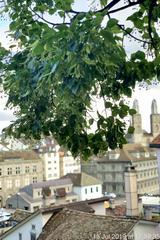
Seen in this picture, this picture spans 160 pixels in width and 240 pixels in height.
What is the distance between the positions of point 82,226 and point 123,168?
59238 mm

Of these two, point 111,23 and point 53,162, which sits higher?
point 111,23

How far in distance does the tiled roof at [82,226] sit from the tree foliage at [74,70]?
38.4 feet

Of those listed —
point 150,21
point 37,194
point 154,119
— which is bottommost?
point 37,194

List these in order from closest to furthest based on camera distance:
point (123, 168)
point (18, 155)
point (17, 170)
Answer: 1. point (123, 168)
2. point (17, 170)
3. point (18, 155)

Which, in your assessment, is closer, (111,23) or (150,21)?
(111,23)

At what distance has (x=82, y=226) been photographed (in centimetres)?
1817

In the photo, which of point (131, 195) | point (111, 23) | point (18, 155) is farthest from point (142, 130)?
point (111, 23)

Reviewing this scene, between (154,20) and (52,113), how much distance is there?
1.85 metres

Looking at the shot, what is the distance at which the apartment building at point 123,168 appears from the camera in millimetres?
78125

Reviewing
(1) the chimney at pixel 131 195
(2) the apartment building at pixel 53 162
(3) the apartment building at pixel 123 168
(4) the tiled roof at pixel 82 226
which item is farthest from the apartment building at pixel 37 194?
(4) the tiled roof at pixel 82 226

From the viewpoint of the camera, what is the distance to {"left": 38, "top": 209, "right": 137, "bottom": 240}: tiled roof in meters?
16.3

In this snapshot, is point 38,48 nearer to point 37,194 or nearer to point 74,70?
point 74,70

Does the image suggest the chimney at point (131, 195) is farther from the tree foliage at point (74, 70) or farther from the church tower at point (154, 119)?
the church tower at point (154, 119)

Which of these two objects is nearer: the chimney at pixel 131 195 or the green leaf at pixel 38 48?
the green leaf at pixel 38 48
